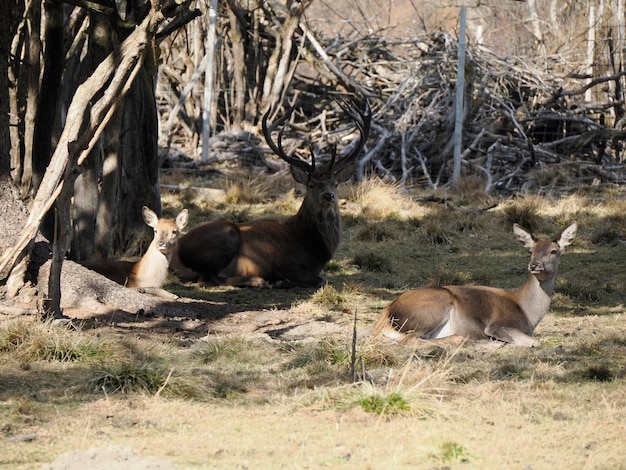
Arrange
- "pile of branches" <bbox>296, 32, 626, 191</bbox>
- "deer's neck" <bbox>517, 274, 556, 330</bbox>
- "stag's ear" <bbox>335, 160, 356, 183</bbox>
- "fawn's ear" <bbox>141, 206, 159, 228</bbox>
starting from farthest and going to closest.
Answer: "pile of branches" <bbox>296, 32, 626, 191</bbox> → "stag's ear" <bbox>335, 160, 356, 183</bbox> → "fawn's ear" <bbox>141, 206, 159, 228</bbox> → "deer's neck" <bbox>517, 274, 556, 330</bbox>

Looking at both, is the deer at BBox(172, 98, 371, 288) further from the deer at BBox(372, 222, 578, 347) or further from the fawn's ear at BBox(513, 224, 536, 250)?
the deer at BBox(372, 222, 578, 347)

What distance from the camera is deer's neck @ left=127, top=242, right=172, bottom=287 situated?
429 inches

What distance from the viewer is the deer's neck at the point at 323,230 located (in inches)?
509

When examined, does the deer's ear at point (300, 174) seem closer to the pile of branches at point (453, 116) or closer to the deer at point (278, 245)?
the deer at point (278, 245)

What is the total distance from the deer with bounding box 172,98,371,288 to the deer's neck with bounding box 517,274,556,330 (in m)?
3.95

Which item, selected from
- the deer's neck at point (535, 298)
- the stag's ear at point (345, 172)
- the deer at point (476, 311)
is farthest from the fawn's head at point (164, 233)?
the deer's neck at point (535, 298)

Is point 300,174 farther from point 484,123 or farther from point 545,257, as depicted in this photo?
point 484,123

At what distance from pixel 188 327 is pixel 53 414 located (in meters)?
2.99

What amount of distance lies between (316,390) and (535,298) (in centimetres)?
330

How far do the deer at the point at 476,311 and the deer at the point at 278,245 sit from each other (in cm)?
392

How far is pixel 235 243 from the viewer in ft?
41.3

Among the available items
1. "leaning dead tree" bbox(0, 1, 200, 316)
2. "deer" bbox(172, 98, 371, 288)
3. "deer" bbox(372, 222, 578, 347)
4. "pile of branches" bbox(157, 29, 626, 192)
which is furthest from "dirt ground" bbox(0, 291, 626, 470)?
"pile of branches" bbox(157, 29, 626, 192)

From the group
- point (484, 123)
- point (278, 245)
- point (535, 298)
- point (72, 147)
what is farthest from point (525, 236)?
point (484, 123)

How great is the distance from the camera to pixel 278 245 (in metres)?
13.0
